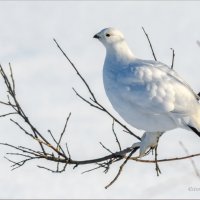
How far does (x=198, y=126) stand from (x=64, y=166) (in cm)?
130

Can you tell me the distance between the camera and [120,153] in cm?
598

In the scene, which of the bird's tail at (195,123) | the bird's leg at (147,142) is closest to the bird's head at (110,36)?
the bird's leg at (147,142)

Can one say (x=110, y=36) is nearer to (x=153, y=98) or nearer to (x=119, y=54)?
(x=119, y=54)

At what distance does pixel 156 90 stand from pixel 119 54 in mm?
920

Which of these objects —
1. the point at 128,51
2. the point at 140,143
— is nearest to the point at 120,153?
the point at 140,143

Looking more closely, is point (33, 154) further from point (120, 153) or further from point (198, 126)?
point (198, 126)

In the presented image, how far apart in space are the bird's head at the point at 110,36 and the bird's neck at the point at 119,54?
38mm

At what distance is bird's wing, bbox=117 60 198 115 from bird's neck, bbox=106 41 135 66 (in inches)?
17.4

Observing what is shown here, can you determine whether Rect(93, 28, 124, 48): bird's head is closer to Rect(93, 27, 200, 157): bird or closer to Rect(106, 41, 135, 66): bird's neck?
Rect(106, 41, 135, 66): bird's neck

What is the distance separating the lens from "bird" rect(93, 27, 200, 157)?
5297 mm

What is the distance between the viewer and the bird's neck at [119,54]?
6027mm

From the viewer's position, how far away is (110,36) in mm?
6250

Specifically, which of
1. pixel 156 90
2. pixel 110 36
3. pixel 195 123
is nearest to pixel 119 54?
pixel 110 36

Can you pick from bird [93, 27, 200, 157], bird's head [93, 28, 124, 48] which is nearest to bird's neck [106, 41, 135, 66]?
bird's head [93, 28, 124, 48]
